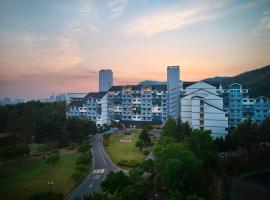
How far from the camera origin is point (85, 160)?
14164mm

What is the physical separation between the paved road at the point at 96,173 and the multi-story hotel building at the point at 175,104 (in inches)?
335

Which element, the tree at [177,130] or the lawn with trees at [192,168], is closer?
the lawn with trees at [192,168]

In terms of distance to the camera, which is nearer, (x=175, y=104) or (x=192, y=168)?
(x=192, y=168)

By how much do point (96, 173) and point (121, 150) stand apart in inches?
202

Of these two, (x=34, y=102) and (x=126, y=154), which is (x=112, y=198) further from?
(x=34, y=102)

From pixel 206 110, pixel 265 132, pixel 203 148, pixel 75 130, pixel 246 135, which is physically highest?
pixel 206 110

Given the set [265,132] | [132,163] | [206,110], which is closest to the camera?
[132,163]

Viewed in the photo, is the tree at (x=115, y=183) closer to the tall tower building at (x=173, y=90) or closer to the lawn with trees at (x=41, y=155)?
the lawn with trees at (x=41, y=155)

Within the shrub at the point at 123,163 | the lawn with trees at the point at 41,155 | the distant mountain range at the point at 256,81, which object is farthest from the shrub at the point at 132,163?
the distant mountain range at the point at 256,81

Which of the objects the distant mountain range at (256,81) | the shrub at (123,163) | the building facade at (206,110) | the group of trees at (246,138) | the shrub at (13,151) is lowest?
the shrub at (123,163)

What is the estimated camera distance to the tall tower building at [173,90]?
1024 inches

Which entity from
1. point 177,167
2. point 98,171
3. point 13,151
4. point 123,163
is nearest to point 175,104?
point 123,163

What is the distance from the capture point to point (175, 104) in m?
26.6

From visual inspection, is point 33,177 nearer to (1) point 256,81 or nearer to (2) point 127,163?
(2) point 127,163
